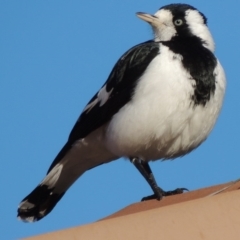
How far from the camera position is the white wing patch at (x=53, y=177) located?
581cm

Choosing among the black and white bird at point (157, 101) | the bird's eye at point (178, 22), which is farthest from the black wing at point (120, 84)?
the bird's eye at point (178, 22)

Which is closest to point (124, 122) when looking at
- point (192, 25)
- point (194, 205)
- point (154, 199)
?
point (154, 199)

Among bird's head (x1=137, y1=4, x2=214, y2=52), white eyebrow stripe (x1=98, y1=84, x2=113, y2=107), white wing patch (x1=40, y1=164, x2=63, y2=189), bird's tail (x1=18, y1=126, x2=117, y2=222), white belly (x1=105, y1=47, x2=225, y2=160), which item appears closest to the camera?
white belly (x1=105, y1=47, x2=225, y2=160)

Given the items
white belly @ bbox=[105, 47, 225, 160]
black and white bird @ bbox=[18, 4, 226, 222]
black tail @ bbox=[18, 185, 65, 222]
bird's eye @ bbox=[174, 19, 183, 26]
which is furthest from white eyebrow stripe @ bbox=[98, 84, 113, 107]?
black tail @ bbox=[18, 185, 65, 222]

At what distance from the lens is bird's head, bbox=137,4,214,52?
5469 millimetres

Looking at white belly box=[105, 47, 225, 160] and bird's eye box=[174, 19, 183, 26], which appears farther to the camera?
bird's eye box=[174, 19, 183, 26]

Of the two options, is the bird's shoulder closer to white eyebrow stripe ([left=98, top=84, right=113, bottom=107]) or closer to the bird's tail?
white eyebrow stripe ([left=98, top=84, right=113, bottom=107])

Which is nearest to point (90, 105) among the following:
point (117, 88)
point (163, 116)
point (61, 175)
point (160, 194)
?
point (117, 88)

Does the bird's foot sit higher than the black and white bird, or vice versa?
the black and white bird

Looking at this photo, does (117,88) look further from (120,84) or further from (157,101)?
(157,101)

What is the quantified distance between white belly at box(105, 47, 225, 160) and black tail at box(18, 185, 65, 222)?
0.77m

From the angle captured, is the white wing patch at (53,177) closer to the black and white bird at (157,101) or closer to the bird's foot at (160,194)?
the black and white bird at (157,101)

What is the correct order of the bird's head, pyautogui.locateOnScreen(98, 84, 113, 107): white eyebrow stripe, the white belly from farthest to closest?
the bird's head → pyautogui.locateOnScreen(98, 84, 113, 107): white eyebrow stripe → the white belly

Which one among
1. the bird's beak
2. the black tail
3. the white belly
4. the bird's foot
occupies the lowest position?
the black tail
